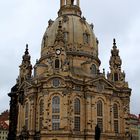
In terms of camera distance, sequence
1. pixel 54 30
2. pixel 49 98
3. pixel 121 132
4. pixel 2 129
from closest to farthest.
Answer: pixel 49 98
pixel 121 132
pixel 54 30
pixel 2 129

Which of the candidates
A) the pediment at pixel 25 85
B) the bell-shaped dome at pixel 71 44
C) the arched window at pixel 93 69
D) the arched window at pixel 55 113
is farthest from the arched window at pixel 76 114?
the arched window at pixel 93 69

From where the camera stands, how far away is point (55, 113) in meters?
73.1

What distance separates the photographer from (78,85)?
76875 millimetres

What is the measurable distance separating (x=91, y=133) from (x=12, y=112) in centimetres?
2028

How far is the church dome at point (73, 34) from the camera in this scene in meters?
85.2

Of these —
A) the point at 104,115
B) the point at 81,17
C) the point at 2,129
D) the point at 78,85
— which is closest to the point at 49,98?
the point at 78,85

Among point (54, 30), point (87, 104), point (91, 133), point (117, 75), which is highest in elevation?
point (54, 30)

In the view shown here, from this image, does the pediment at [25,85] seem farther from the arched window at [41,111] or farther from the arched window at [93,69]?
the arched window at [93,69]

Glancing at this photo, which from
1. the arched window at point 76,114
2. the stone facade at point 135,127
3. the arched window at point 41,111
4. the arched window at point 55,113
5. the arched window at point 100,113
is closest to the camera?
the arched window at point 55,113

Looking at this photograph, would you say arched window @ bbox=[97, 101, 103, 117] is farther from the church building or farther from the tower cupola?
the tower cupola

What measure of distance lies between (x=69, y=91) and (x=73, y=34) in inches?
681

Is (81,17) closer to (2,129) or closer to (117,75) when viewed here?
(117,75)

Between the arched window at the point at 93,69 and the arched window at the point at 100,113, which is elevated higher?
the arched window at the point at 93,69

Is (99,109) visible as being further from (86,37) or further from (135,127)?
(135,127)
